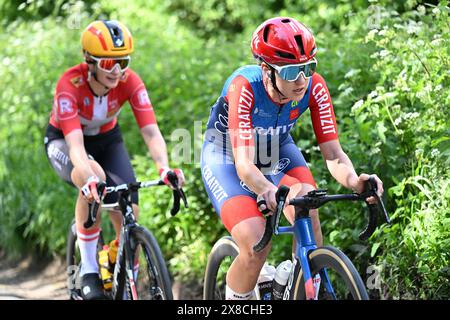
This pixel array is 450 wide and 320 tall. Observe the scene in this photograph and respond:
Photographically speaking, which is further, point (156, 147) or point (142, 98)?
point (142, 98)

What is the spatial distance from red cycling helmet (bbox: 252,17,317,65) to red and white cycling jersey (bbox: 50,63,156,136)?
175cm

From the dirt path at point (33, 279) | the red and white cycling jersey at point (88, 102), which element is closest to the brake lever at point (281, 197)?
the red and white cycling jersey at point (88, 102)

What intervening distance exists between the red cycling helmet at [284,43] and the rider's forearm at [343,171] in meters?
0.59

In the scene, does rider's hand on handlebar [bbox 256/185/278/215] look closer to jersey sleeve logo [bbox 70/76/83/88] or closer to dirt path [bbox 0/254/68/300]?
jersey sleeve logo [bbox 70/76/83/88]

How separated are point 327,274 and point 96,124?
2.68m

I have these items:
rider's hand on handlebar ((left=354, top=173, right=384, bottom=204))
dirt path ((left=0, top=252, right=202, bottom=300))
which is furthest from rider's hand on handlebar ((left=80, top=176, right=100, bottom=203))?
dirt path ((left=0, top=252, right=202, bottom=300))

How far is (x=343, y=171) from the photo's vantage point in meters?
4.48

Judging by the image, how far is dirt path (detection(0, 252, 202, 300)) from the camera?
8047 mm

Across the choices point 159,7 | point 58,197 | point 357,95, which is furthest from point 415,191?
point 159,7

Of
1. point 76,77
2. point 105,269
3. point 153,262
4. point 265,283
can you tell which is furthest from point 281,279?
point 76,77

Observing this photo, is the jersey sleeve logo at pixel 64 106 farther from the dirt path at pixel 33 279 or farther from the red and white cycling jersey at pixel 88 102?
the dirt path at pixel 33 279

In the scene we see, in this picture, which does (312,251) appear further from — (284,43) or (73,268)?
(73,268)

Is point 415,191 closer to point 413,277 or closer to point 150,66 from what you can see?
point 413,277

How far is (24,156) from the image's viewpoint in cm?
922
